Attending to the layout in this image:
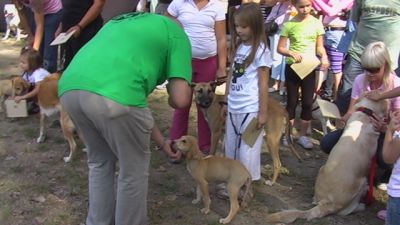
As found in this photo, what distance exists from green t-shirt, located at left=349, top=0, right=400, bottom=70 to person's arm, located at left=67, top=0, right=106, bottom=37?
245 centimetres

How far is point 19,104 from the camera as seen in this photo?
5.57 metres

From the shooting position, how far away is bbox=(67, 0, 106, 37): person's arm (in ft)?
15.2

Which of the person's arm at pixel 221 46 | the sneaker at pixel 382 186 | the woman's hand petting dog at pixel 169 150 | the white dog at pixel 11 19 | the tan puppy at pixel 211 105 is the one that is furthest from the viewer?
the white dog at pixel 11 19

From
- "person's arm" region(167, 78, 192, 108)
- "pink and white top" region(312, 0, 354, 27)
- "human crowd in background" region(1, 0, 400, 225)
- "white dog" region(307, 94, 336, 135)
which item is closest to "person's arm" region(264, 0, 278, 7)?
"human crowd in background" region(1, 0, 400, 225)

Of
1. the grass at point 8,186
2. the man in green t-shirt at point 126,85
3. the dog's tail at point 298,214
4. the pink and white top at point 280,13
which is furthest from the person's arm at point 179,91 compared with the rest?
the pink and white top at point 280,13

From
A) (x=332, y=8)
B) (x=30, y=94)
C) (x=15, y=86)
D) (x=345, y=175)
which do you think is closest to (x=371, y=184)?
(x=345, y=175)

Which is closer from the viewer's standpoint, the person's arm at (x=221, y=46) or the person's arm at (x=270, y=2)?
the person's arm at (x=221, y=46)

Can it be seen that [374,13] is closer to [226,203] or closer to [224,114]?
[224,114]

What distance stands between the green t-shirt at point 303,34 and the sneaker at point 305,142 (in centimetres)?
84

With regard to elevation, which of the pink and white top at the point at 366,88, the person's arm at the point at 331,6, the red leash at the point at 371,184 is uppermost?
the person's arm at the point at 331,6

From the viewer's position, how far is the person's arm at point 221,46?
446 centimetres

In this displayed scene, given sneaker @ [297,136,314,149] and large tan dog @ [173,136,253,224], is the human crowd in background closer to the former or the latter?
sneaker @ [297,136,314,149]

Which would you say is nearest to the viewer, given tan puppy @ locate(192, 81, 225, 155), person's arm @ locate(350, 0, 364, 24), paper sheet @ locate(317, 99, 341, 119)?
paper sheet @ locate(317, 99, 341, 119)

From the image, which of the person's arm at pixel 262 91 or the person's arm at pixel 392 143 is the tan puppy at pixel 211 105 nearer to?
the person's arm at pixel 262 91
